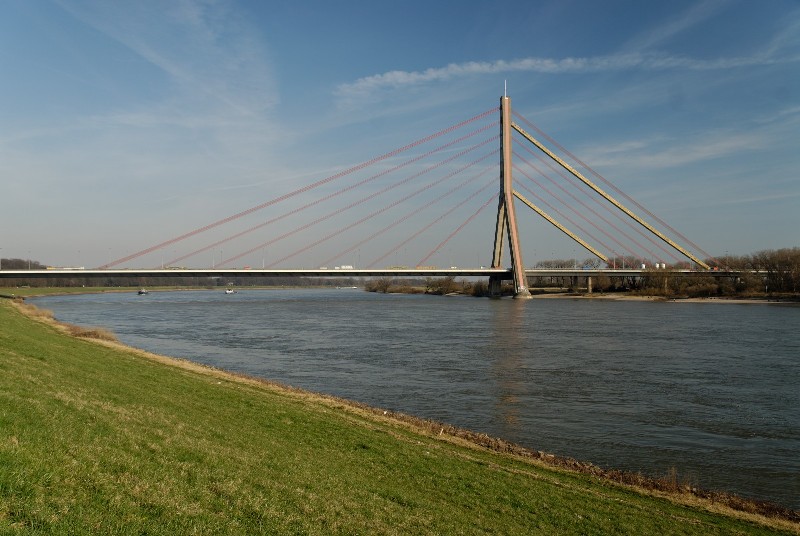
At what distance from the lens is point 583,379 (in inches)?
795

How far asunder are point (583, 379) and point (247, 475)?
51.8 ft

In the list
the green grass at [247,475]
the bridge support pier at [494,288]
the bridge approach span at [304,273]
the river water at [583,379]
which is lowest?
the river water at [583,379]

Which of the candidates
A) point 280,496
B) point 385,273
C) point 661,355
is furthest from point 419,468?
point 385,273

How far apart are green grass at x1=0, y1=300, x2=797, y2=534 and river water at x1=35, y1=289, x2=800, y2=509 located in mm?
2932

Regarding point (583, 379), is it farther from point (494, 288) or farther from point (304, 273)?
point (494, 288)

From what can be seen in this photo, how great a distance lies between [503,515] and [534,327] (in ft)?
108

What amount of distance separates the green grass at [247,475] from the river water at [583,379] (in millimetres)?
2932

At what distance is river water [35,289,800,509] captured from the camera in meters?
12.3

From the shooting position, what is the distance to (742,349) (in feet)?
89.6

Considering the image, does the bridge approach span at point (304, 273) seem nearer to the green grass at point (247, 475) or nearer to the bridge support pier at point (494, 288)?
the bridge support pier at point (494, 288)

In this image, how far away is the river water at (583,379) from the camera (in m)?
12.3

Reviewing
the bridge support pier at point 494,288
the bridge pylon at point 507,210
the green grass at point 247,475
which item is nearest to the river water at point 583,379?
the green grass at point 247,475

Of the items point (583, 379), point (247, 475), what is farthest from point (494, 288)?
point (247, 475)

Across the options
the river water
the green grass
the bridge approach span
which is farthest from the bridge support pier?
the green grass
